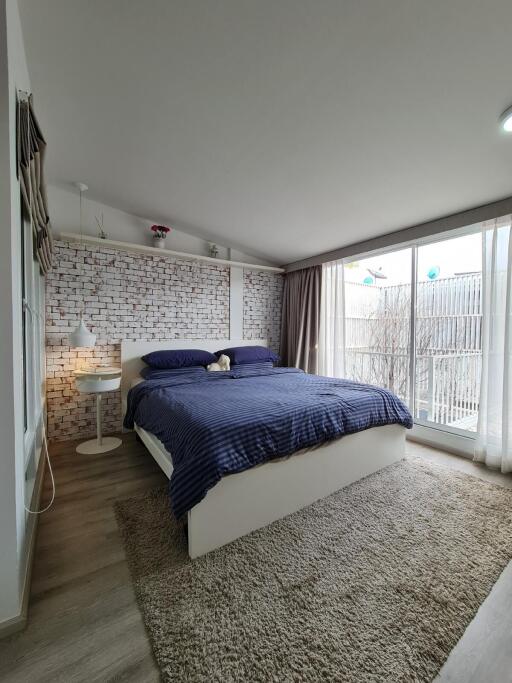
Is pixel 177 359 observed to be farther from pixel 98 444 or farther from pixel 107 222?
pixel 107 222

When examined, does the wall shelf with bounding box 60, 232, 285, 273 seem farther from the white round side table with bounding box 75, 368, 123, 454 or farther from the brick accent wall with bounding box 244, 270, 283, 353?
the white round side table with bounding box 75, 368, 123, 454

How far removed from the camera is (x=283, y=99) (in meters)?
1.77

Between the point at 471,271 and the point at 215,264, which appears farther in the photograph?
the point at 215,264

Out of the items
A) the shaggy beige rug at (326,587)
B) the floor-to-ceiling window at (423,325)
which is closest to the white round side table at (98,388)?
the shaggy beige rug at (326,587)

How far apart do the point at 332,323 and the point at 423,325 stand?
1118 mm

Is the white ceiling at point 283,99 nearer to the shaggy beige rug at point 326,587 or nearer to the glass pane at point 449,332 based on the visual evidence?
the glass pane at point 449,332

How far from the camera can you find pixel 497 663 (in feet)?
3.47

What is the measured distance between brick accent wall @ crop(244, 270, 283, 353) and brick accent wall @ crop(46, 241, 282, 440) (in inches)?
15.4

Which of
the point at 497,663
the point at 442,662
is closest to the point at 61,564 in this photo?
the point at 442,662

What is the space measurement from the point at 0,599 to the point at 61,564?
1.22 feet

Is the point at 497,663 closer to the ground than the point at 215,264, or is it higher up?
closer to the ground

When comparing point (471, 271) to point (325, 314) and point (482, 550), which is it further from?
point (482, 550)

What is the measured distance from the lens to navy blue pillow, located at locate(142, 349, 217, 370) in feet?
10.7

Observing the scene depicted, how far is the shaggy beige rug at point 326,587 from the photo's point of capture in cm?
105
